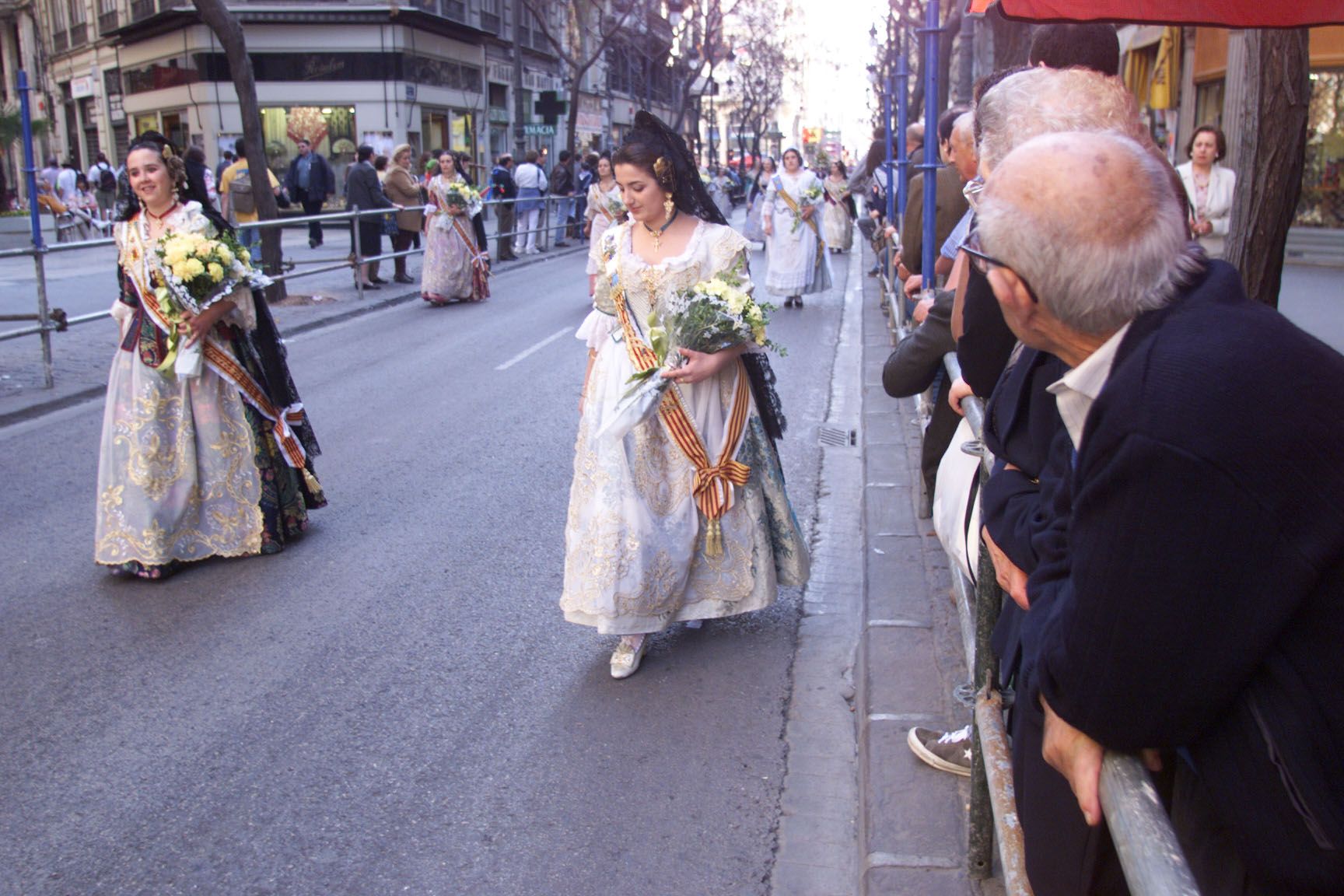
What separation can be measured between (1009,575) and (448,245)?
14692 millimetres

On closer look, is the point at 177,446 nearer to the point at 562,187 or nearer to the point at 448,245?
the point at 448,245

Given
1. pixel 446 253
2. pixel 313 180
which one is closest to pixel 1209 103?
pixel 446 253

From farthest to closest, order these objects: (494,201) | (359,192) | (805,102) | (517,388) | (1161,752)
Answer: (805,102), (494,201), (359,192), (517,388), (1161,752)

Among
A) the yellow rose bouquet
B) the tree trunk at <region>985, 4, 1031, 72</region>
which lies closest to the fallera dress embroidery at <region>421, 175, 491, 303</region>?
the tree trunk at <region>985, 4, 1031, 72</region>

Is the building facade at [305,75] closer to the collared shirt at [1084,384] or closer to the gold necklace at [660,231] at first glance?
the gold necklace at [660,231]

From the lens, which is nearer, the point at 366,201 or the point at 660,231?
the point at 660,231

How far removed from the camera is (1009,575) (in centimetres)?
221

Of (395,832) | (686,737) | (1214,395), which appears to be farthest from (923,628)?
(1214,395)

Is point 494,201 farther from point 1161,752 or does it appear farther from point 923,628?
point 1161,752

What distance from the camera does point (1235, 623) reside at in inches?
58.9

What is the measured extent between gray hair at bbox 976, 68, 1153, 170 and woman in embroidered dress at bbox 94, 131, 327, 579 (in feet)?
12.2

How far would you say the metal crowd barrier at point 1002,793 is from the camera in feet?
4.66

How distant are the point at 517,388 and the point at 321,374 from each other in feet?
6.27

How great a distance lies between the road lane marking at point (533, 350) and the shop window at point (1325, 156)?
1114cm
